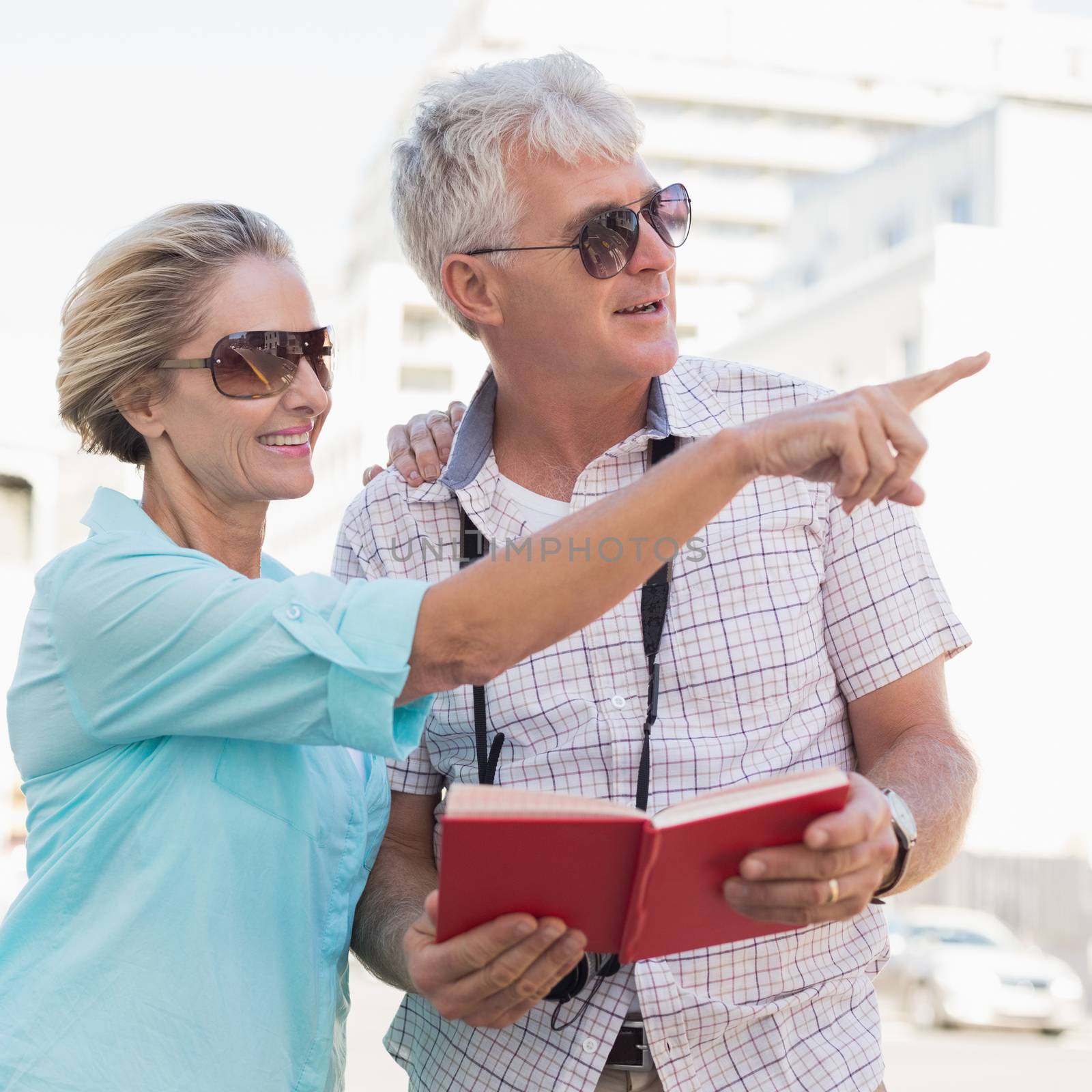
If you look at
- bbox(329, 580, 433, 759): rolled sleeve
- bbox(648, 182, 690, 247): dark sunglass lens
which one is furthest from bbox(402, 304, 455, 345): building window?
bbox(329, 580, 433, 759): rolled sleeve

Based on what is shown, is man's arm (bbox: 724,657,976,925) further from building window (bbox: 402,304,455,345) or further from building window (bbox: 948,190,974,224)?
building window (bbox: 402,304,455,345)

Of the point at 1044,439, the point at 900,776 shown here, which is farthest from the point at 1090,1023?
the point at 900,776

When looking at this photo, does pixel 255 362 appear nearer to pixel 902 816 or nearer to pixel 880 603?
pixel 880 603

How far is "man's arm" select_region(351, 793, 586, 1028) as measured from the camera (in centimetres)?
223

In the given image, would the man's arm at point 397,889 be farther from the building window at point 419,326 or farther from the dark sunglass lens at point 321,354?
the building window at point 419,326

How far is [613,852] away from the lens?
210cm

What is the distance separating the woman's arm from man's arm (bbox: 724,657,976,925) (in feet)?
1.49

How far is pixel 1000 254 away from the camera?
1262 inches

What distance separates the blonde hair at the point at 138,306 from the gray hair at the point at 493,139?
791mm

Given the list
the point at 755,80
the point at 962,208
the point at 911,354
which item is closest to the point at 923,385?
the point at 911,354

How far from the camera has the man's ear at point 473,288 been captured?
353 cm

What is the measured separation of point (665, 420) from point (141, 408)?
1.09 metres

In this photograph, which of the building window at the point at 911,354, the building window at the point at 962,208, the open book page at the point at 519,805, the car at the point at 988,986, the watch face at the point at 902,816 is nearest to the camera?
the open book page at the point at 519,805

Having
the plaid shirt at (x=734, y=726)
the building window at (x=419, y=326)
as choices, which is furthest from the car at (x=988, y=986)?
the building window at (x=419, y=326)
